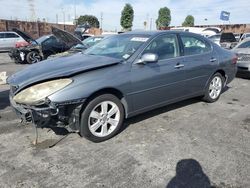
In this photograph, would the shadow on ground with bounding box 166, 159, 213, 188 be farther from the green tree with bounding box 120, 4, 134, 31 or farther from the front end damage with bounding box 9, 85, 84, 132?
the green tree with bounding box 120, 4, 134, 31

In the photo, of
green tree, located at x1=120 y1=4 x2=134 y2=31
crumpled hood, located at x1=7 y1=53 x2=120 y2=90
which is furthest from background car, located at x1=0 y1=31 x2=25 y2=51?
green tree, located at x1=120 y1=4 x2=134 y2=31

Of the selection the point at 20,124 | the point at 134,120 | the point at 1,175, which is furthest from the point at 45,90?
the point at 134,120

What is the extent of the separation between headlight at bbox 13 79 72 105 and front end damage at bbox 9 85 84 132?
71mm

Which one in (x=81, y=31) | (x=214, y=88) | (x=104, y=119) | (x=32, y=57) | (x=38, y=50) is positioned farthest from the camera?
(x=81, y=31)

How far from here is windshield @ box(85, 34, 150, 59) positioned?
423 cm

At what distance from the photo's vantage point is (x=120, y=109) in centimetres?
392

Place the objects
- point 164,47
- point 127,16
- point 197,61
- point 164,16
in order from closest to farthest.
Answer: point 164,47 < point 197,61 < point 127,16 < point 164,16

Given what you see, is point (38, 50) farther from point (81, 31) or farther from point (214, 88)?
point (214, 88)

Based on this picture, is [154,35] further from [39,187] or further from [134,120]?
[39,187]

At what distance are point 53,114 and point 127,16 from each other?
48.9 metres

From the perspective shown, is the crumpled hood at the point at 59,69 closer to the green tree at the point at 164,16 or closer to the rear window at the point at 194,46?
the rear window at the point at 194,46

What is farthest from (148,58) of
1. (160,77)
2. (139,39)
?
(139,39)

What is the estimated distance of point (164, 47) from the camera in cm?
455

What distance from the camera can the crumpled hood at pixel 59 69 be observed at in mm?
3516
